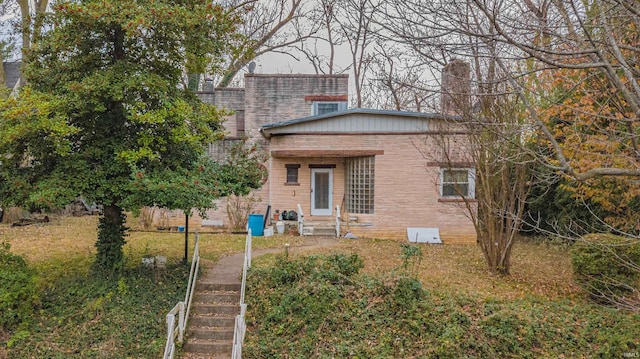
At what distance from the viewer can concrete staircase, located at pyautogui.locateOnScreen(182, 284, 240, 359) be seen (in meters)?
7.68

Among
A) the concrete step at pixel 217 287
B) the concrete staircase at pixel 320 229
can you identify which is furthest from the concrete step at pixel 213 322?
the concrete staircase at pixel 320 229

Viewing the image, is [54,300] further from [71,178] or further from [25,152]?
[25,152]

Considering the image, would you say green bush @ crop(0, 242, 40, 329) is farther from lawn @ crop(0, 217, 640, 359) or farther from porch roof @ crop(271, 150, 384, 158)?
porch roof @ crop(271, 150, 384, 158)

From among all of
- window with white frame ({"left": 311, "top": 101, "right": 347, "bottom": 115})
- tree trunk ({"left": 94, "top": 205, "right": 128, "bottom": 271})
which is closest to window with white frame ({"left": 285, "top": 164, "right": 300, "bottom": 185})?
window with white frame ({"left": 311, "top": 101, "right": 347, "bottom": 115})

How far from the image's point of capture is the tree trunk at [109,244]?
9336 mm

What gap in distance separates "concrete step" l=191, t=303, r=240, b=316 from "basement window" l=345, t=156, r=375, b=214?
7.70m

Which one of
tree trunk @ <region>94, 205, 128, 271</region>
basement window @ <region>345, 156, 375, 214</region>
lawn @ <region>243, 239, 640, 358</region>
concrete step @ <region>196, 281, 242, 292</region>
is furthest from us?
basement window @ <region>345, 156, 375, 214</region>

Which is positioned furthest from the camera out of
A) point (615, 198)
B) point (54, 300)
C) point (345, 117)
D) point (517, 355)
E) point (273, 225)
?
point (273, 225)

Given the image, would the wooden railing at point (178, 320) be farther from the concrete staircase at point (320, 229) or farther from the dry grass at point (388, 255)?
the concrete staircase at point (320, 229)

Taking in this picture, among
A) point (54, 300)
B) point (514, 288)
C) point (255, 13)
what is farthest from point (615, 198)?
point (255, 13)

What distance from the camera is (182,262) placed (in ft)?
33.4

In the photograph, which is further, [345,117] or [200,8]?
[345,117]

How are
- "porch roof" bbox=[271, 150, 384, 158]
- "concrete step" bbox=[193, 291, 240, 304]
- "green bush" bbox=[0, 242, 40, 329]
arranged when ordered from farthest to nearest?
"porch roof" bbox=[271, 150, 384, 158] → "concrete step" bbox=[193, 291, 240, 304] → "green bush" bbox=[0, 242, 40, 329]

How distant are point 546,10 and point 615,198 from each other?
9900 millimetres
